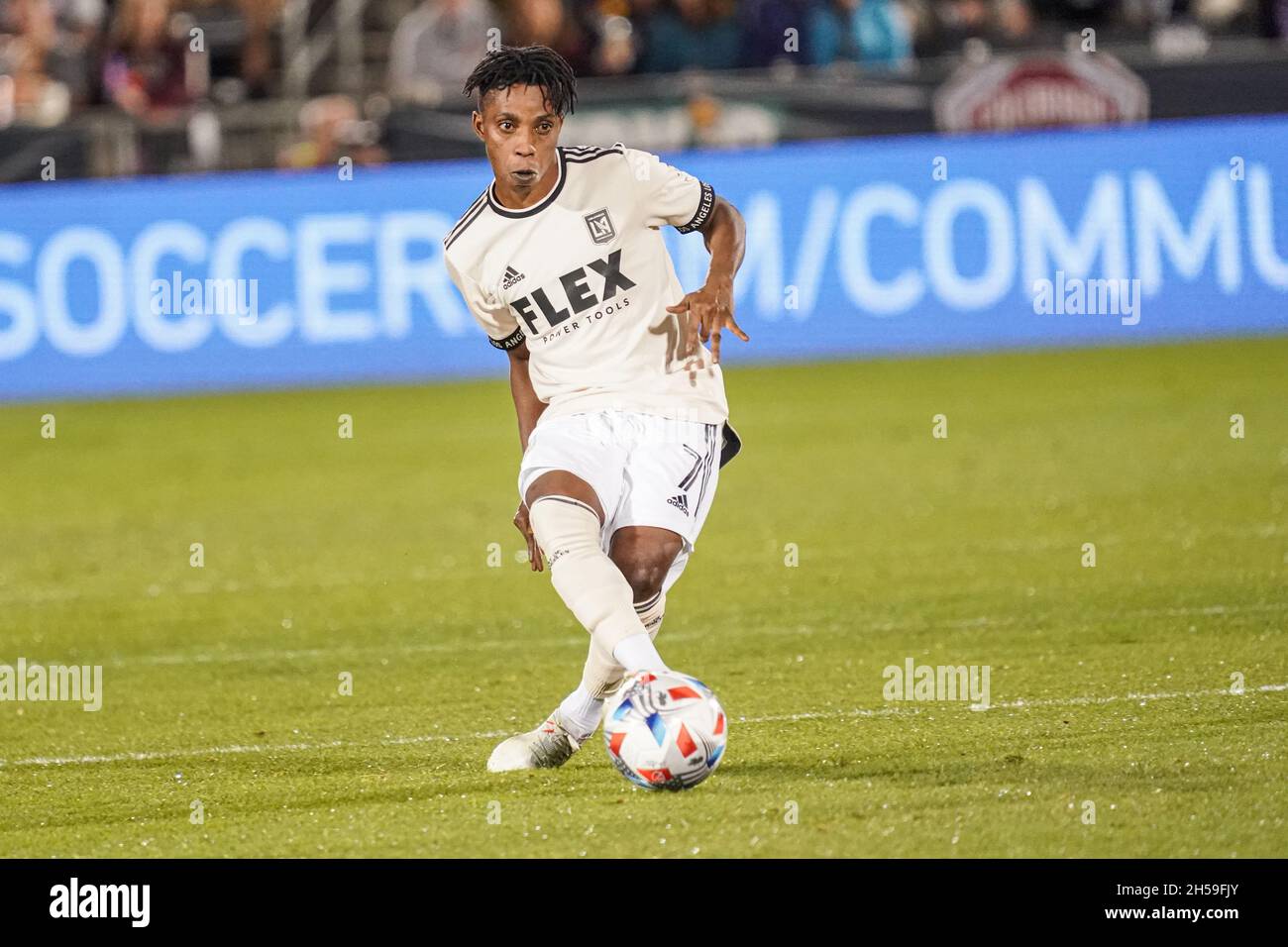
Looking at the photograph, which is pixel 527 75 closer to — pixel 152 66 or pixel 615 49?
pixel 615 49

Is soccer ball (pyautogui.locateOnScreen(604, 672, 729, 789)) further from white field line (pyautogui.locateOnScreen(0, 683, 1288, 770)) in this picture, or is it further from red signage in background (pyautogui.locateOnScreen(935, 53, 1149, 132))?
red signage in background (pyautogui.locateOnScreen(935, 53, 1149, 132))

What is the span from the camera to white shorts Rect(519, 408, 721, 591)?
6.39 m

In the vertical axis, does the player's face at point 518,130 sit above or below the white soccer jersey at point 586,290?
above

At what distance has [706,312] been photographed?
20.8 feet

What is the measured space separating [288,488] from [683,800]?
8185 mm

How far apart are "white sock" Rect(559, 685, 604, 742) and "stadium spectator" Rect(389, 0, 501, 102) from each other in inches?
500

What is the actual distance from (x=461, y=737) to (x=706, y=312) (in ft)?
6.19

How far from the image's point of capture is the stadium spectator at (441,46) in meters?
18.8

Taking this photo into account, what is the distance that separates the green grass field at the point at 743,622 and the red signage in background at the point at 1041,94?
6.35 ft

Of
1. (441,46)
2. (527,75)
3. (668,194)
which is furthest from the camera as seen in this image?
(441,46)

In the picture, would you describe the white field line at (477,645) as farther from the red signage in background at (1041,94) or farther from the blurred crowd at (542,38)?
the blurred crowd at (542,38)

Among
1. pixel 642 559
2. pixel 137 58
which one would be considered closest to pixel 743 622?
pixel 642 559

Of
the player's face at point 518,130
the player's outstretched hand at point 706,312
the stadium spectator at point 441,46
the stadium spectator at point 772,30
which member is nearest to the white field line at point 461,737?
the player's outstretched hand at point 706,312

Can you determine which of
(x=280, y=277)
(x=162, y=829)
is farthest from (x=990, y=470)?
(x=162, y=829)
